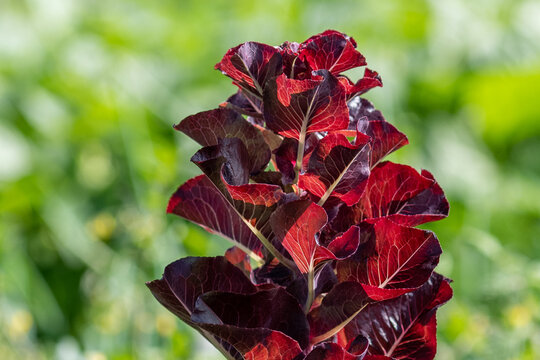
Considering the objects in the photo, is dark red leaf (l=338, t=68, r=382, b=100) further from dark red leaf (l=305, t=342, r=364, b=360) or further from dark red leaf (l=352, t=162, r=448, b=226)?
dark red leaf (l=305, t=342, r=364, b=360)

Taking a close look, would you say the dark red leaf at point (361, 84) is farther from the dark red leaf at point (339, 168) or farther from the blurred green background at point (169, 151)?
the blurred green background at point (169, 151)

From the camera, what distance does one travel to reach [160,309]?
1.10m

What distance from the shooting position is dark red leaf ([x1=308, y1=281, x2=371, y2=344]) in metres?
0.40

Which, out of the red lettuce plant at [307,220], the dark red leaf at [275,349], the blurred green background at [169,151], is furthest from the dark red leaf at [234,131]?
the blurred green background at [169,151]

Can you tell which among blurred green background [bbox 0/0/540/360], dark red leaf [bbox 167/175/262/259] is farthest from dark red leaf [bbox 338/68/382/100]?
blurred green background [bbox 0/0/540/360]

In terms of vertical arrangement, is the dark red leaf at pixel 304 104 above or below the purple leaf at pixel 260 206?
above

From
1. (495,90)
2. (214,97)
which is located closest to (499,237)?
(495,90)

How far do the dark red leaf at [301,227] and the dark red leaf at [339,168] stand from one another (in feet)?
0.08

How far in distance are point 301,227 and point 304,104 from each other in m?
0.07

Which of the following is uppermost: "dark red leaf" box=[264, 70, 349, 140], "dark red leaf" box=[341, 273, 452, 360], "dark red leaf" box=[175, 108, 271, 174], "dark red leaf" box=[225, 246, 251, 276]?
"dark red leaf" box=[264, 70, 349, 140]

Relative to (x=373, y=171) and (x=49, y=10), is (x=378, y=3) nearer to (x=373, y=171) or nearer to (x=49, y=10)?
(x=49, y=10)

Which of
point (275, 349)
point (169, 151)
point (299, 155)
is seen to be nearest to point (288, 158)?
point (299, 155)

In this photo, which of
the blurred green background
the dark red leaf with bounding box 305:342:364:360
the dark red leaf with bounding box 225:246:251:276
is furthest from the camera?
the blurred green background

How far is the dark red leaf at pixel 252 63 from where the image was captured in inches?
15.7
